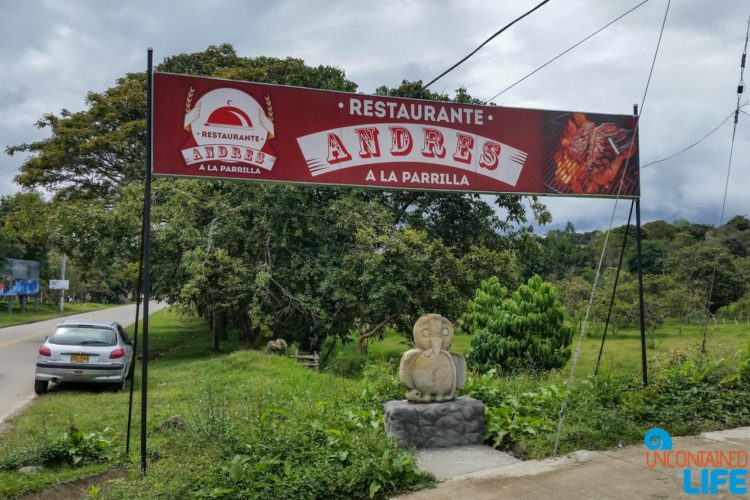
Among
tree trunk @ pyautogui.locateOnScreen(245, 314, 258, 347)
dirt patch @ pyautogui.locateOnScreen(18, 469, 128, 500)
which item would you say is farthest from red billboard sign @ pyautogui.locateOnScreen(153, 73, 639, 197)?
tree trunk @ pyautogui.locateOnScreen(245, 314, 258, 347)

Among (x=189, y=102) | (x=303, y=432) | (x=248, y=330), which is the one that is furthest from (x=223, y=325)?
(x=303, y=432)

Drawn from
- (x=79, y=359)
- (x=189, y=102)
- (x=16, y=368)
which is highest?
(x=189, y=102)

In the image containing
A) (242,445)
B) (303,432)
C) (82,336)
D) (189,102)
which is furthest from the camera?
(82,336)

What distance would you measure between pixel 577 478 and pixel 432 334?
2305mm

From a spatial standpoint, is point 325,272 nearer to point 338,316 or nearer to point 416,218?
point 338,316

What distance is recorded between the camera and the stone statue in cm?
677

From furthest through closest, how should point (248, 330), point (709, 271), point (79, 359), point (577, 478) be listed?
point (709, 271) < point (248, 330) < point (79, 359) < point (577, 478)

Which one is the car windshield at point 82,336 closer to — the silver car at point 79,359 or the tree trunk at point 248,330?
the silver car at point 79,359

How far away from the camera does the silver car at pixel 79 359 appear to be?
36.9ft

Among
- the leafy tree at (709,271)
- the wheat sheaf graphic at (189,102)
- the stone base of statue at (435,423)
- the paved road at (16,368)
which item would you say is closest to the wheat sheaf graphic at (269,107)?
the wheat sheaf graphic at (189,102)

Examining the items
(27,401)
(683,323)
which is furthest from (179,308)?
(683,323)

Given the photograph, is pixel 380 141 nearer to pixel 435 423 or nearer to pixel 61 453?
pixel 435 423

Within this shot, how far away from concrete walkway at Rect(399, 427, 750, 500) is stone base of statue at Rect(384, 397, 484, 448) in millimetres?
327

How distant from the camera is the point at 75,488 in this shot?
5773 millimetres
